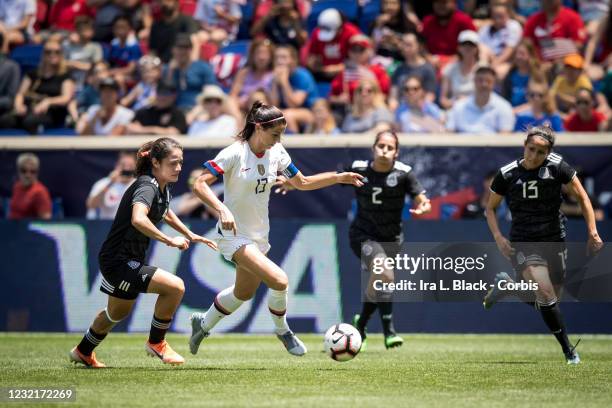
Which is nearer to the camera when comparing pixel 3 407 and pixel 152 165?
pixel 3 407

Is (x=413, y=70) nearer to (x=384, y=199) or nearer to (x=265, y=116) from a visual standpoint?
(x=384, y=199)

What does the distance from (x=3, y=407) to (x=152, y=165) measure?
10.1 feet

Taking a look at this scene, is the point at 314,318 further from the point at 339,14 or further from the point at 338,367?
the point at 339,14

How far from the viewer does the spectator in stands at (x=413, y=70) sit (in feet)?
58.4

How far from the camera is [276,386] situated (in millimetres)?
8359

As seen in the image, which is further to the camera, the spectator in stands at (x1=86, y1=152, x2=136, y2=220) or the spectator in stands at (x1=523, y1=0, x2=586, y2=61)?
the spectator in stands at (x1=523, y1=0, x2=586, y2=61)

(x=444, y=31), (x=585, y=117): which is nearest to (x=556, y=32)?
(x=444, y=31)

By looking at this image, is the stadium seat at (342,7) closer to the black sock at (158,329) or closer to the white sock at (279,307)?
the white sock at (279,307)

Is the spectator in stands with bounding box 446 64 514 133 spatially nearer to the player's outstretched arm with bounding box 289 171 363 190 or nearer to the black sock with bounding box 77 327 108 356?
the player's outstretched arm with bounding box 289 171 363 190

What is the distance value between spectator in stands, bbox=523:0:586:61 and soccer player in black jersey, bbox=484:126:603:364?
25.2 ft

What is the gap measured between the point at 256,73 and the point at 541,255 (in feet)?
28.5

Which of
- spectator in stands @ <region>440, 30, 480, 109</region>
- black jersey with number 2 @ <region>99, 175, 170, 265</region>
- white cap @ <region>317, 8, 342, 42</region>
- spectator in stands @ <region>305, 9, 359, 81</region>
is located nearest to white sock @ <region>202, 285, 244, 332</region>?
black jersey with number 2 @ <region>99, 175, 170, 265</region>

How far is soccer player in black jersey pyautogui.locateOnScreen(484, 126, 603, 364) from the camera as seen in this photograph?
34.3 ft

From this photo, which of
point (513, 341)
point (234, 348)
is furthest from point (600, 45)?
point (234, 348)
